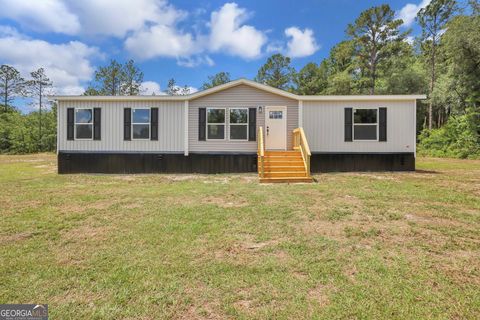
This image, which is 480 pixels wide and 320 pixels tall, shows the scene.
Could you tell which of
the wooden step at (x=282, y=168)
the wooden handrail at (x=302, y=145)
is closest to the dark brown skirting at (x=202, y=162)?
the wooden handrail at (x=302, y=145)

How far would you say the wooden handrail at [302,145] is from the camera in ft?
28.0

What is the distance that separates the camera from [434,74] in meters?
23.8

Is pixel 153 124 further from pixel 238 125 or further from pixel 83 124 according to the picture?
pixel 238 125

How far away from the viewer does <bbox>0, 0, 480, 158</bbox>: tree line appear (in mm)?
17484

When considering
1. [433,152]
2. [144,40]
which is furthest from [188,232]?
[144,40]

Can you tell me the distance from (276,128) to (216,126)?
2363mm

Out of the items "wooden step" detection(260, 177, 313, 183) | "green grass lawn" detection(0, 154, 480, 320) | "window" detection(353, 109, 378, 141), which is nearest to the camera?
"green grass lawn" detection(0, 154, 480, 320)

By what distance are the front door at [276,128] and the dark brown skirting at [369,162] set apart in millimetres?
1449

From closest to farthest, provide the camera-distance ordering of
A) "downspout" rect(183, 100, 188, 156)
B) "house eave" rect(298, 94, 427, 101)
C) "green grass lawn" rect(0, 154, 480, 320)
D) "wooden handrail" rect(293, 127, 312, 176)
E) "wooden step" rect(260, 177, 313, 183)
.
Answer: "green grass lawn" rect(0, 154, 480, 320) → "wooden step" rect(260, 177, 313, 183) → "wooden handrail" rect(293, 127, 312, 176) → "house eave" rect(298, 94, 427, 101) → "downspout" rect(183, 100, 188, 156)

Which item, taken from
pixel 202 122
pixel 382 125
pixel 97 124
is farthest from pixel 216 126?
pixel 382 125

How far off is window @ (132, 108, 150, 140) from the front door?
468cm

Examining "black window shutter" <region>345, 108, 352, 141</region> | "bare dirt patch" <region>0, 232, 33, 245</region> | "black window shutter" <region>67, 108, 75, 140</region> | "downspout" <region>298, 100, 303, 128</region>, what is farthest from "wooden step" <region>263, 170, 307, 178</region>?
"black window shutter" <region>67, 108, 75, 140</region>

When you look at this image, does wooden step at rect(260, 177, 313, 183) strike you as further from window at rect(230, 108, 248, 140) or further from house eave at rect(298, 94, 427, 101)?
house eave at rect(298, 94, 427, 101)

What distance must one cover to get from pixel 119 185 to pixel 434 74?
27.3 m
